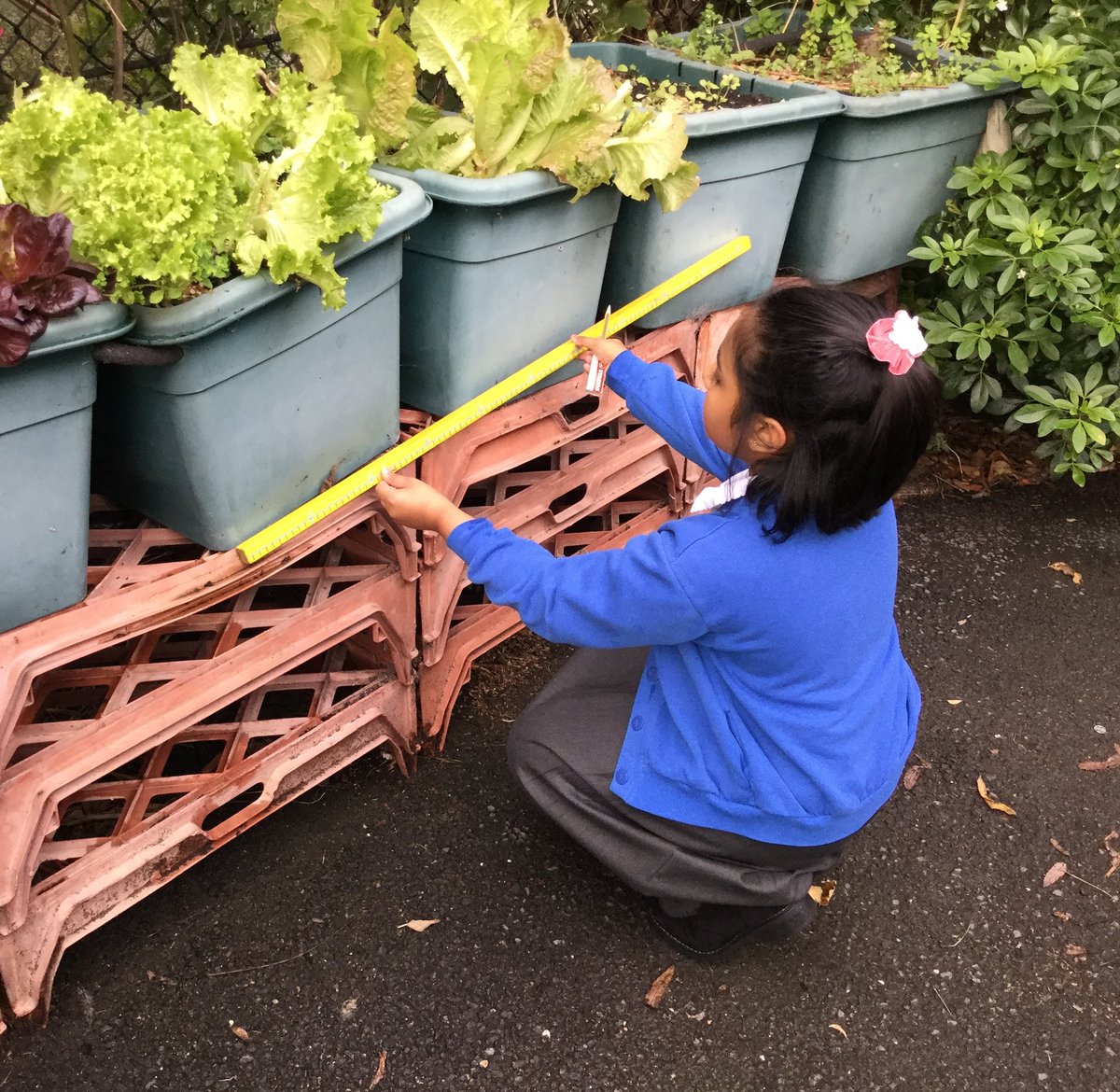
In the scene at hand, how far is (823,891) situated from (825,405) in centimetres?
124

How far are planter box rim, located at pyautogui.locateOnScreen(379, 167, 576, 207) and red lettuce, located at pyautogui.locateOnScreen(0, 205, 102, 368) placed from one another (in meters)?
0.61

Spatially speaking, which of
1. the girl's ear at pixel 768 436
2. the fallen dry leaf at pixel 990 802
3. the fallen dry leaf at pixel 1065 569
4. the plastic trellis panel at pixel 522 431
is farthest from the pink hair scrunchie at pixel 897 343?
the fallen dry leaf at pixel 1065 569

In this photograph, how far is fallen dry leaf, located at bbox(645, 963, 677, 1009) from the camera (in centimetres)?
201

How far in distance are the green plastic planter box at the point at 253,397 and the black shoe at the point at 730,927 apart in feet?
3.64

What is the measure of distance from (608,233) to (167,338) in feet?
3.34

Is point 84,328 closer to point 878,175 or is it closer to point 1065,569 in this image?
point 878,175

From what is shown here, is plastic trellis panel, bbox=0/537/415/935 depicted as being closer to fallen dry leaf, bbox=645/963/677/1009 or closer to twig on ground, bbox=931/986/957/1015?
fallen dry leaf, bbox=645/963/677/1009

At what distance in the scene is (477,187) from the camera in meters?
1.72

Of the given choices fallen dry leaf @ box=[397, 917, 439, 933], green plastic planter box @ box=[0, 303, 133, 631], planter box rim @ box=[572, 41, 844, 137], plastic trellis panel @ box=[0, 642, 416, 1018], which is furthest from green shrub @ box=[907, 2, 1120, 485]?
green plastic planter box @ box=[0, 303, 133, 631]

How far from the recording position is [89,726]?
168 centimetres

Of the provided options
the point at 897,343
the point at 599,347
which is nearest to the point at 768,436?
the point at 897,343

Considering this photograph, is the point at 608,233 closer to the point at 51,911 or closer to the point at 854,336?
the point at 854,336

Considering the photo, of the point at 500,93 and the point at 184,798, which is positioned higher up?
the point at 500,93

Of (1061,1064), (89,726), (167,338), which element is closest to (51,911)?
(89,726)
